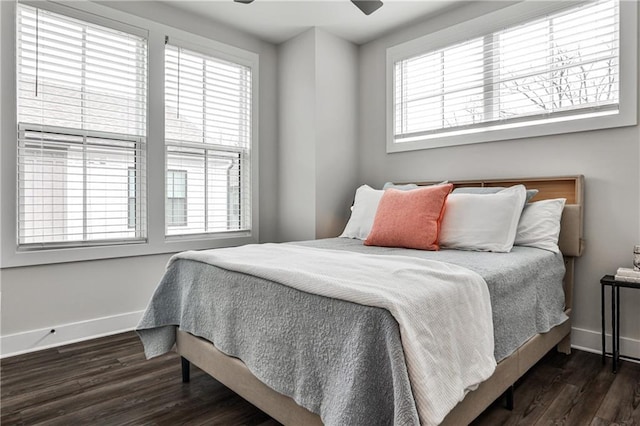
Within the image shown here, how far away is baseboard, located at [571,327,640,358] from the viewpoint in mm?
2340

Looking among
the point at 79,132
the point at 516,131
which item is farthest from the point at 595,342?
the point at 79,132

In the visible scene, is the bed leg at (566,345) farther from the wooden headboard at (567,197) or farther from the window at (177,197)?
the window at (177,197)

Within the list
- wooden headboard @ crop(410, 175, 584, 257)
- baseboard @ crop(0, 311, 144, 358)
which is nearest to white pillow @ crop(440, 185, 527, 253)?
wooden headboard @ crop(410, 175, 584, 257)

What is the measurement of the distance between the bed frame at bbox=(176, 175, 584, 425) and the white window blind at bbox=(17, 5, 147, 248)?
4.43 ft

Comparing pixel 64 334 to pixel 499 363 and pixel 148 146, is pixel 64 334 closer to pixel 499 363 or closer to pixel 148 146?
pixel 148 146

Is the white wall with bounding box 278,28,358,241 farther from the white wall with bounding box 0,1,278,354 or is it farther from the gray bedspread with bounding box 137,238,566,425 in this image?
the gray bedspread with bounding box 137,238,566,425

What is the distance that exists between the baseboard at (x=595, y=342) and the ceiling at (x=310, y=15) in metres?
2.63

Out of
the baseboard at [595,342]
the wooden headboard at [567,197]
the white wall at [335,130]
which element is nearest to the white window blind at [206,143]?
the white wall at [335,130]

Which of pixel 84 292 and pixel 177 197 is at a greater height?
pixel 177 197

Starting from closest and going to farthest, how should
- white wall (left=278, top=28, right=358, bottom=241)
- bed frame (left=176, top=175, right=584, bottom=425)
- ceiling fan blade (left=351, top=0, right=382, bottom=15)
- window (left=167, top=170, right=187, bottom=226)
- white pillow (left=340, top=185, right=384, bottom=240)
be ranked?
bed frame (left=176, top=175, right=584, bottom=425) < ceiling fan blade (left=351, top=0, right=382, bottom=15) < white pillow (left=340, top=185, right=384, bottom=240) < window (left=167, top=170, right=187, bottom=226) < white wall (left=278, top=28, right=358, bottom=241)

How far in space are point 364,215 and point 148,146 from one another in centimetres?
182

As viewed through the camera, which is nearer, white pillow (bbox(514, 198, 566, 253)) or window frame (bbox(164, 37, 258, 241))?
white pillow (bbox(514, 198, 566, 253))

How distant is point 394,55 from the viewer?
3.56m

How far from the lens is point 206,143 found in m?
3.45
